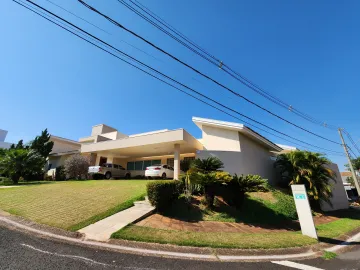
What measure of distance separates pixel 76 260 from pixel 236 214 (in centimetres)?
812

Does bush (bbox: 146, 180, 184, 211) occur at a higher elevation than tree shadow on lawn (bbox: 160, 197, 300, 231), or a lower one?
higher

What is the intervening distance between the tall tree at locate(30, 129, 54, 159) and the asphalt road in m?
26.6

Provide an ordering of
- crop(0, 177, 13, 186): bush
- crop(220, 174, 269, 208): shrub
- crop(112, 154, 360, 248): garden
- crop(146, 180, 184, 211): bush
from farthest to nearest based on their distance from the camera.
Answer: crop(0, 177, 13, 186): bush
crop(220, 174, 269, 208): shrub
crop(146, 180, 184, 211): bush
crop(112, 154, 360, 248): garden

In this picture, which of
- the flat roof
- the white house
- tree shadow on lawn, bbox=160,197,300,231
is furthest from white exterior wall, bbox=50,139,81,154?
tree shadow on lawn, bbox=160,197,300,231

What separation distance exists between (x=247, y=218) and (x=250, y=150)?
9300mm

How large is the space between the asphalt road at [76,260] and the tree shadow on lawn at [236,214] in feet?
12.8

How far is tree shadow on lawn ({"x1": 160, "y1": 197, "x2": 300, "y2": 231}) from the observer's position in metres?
8.86

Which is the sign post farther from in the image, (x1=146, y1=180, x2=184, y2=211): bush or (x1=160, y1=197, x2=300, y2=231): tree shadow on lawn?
(x1=146, y1=180, x2=184, y2=211): bush

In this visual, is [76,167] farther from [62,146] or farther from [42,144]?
[62,146]

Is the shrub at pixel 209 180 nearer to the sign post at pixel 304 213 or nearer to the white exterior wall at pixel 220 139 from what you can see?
the sign post at pixel 304 213

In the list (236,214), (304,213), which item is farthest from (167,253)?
(304,213)

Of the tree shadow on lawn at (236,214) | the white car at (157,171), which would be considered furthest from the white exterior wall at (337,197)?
the white car at (157,171)

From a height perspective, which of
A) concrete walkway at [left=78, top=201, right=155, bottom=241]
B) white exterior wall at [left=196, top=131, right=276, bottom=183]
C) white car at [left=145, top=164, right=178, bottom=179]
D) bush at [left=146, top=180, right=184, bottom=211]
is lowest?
concrete walkway at [left=78, top=201, right=155, bottom=241]

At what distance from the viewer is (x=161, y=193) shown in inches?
336
